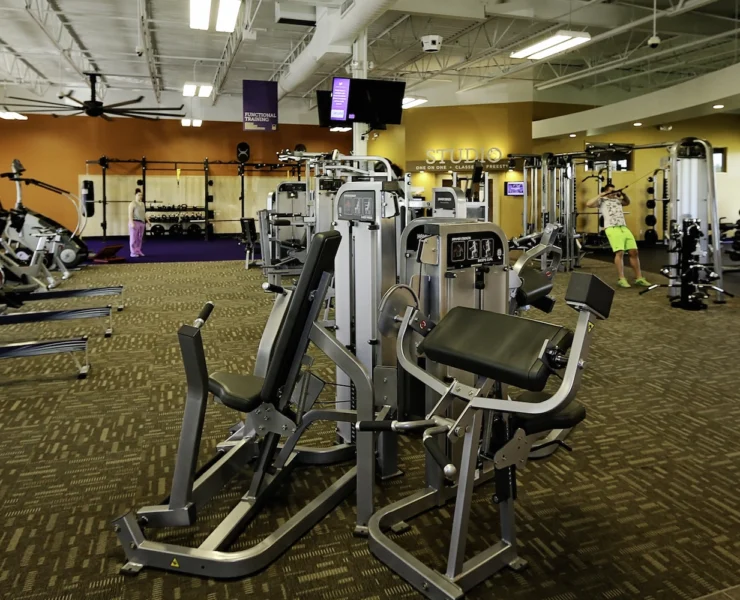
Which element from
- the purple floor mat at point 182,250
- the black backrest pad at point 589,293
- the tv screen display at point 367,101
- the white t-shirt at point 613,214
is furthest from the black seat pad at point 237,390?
the purple floor mat at point 182,250

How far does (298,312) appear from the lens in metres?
2.31

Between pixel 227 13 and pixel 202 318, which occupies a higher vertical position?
pixel 227 13

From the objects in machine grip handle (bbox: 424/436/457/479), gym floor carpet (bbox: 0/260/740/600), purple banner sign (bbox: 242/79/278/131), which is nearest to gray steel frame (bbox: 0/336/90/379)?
gym floor carpet (bbox: 0/260/740/600)

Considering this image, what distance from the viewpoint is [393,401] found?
2912 millimetres

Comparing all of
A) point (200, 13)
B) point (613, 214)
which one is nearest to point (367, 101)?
point (200, 13)

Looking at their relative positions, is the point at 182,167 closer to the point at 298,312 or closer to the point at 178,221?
the point at 178,221

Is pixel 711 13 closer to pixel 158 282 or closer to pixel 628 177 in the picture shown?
pixel 628 177

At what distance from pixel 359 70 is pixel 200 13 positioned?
2379 millimetres

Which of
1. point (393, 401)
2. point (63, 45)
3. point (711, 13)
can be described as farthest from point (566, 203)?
point (63, 45)

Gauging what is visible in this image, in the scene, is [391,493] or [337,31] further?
[337,31]

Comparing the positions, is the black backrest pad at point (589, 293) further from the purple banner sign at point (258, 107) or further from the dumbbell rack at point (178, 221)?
the dumbbell rack at point (178, 221)

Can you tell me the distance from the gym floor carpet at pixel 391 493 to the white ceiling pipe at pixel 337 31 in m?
4.92

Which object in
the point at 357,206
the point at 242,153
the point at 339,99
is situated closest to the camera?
the point at 357,206

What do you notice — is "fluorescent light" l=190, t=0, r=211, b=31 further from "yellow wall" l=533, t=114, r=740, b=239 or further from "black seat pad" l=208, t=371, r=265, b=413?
"yellow wall" l=533, t=114, r=740, b=239
